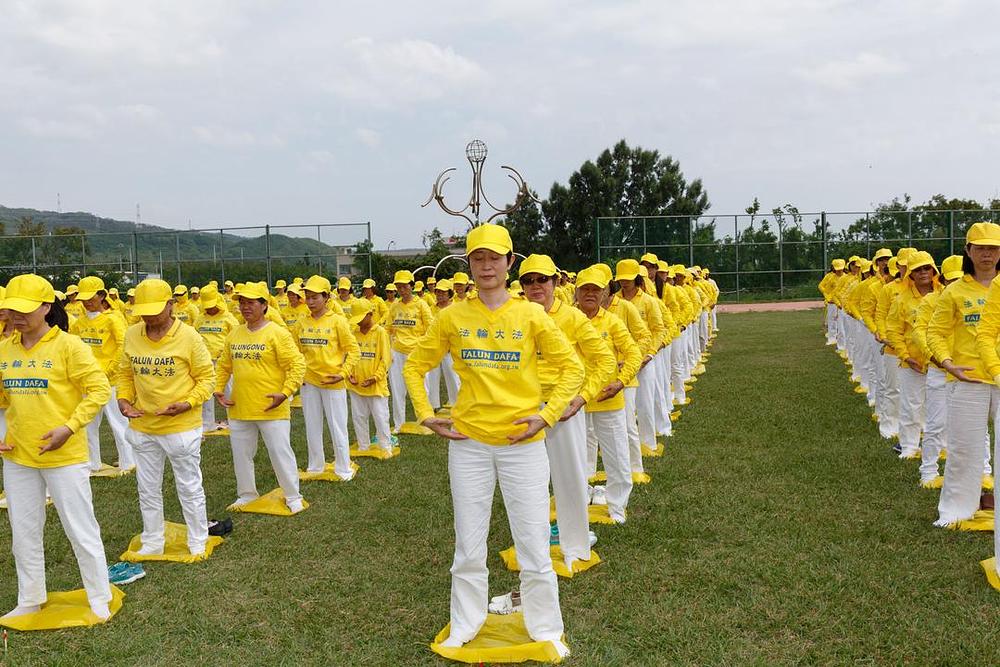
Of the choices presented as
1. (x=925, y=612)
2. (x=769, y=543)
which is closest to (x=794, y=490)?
(x=769, y=543)

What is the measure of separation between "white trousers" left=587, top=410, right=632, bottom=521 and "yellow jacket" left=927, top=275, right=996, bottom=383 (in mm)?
2455

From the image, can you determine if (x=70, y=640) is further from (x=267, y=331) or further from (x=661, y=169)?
(x=661, y=169)

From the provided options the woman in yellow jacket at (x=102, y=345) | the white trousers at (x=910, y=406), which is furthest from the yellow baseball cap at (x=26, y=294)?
the white trousers at (x=910, y=406)

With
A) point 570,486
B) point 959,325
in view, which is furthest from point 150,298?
point 959,325

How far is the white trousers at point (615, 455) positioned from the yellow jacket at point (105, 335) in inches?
213

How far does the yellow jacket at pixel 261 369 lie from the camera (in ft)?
24.1

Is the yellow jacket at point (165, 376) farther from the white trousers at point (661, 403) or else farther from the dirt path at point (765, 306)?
the dirt path at point (765, 306)

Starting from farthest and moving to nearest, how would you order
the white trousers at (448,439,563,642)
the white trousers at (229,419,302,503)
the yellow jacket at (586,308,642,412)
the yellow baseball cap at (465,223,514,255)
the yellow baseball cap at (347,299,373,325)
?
1. the yellow baseball cap at (347,299,373,325)
2. the white trousers at (229,419,302,503)
3. the yellow jacket at (586,308,642,412)
4. the white trousers at (448,439,563,642)
5. the yellow baseball cap at (465,223,514,255)

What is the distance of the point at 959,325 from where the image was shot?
20.2 feet

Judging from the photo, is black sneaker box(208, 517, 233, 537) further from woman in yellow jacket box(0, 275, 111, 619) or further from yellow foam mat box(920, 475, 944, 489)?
yellow foam mat box(920, 475, 944, 489)

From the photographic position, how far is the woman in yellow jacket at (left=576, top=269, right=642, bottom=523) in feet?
21.5

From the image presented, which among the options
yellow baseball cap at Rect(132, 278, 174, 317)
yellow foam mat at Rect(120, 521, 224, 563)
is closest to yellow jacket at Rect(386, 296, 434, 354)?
yellow foam mat at Rect(120, 521, 224, 563)

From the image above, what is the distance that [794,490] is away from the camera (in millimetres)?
7465

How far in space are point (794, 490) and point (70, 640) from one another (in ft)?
19.4
